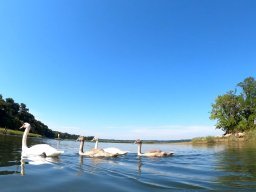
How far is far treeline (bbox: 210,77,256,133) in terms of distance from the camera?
9594 centimetres

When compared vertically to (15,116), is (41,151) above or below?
below

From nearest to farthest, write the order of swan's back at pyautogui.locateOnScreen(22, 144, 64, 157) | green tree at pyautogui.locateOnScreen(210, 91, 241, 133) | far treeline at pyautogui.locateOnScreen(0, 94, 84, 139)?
swan's back at pyautogui.locateOnScreen(22, 144, 64, 157) < green tree at pyautogui.locateOnScreen(210, 91, 241, 133) < far treeline at pyautogui.locateOnScreen(0, 94, 84, 139)

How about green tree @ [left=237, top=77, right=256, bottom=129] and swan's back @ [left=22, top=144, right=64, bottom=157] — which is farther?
green tree @ [left=237, top=77, right=256, bottom=129]

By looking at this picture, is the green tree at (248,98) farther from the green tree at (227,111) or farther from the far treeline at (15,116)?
the far treeline at (15,116)

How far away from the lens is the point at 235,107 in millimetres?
97875

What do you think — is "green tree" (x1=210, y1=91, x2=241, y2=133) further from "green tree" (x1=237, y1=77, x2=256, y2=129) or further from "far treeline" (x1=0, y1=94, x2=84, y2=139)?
"far treeline" (x1=0, y1=94, x2=84, y2=139)

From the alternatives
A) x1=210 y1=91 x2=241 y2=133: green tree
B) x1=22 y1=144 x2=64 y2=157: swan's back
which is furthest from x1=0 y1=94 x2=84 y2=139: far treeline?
x1=22 y1=144 x2=64 y2=157: swan's back

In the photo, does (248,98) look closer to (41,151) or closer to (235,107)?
(235,107)

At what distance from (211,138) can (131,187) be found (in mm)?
74542

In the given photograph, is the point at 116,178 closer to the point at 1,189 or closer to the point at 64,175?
the point at 64,175

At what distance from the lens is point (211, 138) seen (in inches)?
3179

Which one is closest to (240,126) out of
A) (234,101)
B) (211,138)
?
(234,101)

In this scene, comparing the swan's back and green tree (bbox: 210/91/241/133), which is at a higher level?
green tree (bbox: 210/91/241/133)

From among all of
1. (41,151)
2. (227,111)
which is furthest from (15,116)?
(41,151)
